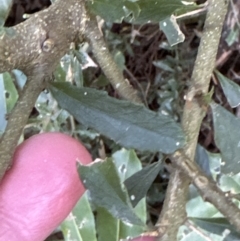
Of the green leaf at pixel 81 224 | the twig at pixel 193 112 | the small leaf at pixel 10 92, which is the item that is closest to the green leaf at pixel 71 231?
the green leaf at pixel 81 224

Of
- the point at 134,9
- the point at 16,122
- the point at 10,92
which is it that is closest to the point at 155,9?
the point at 134,9

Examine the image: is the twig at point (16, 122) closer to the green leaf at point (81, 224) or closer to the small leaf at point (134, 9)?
the small leaf at point (134, 9)

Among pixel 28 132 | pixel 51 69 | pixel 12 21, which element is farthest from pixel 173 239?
pixel 12 21

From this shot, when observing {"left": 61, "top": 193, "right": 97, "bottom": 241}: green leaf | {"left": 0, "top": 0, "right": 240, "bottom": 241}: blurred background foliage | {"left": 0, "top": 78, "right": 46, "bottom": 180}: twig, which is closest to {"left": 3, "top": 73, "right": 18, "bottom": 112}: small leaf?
{"left": 0, "top": 0, "right": 240, "bottom": 241}: blurred background foliage

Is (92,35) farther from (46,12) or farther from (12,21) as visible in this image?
(12,21)

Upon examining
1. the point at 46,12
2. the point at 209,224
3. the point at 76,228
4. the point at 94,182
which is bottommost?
the point at 76,228

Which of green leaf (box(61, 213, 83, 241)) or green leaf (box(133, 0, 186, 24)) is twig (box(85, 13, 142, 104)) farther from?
green leaf (box(61, 213, 83, 241))
